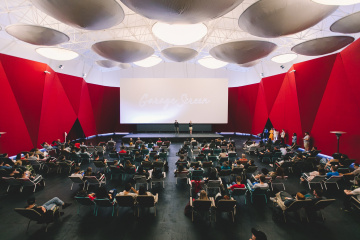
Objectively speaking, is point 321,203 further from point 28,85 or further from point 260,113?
point 28,85

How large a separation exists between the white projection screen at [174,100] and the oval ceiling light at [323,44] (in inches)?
391

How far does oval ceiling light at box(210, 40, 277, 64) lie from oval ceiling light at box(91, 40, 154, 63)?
277 cm

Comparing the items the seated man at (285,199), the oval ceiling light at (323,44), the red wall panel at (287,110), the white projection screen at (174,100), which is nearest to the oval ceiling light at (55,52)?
the white projection screen at (174,100)

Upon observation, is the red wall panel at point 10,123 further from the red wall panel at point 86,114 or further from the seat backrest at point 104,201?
the seat backrest at point 104,201

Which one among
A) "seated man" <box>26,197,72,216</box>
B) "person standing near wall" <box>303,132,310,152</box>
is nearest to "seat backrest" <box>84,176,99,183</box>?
"seated man" <box>26,197,72,216</box>

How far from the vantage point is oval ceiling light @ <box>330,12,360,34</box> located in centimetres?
595

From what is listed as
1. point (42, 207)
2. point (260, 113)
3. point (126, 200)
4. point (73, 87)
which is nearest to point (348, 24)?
point (126, 200)

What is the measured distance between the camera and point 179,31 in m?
6.52

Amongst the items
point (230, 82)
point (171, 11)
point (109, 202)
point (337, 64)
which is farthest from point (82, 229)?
point (230, 82)

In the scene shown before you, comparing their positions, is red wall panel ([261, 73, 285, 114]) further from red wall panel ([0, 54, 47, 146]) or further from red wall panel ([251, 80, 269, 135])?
red wall panel ([0, 54, 47, 146])

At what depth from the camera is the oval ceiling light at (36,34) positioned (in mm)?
5996

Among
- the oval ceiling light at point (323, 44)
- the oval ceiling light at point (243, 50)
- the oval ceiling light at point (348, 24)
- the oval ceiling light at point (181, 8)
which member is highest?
the oval ceiling light at point (348, 24)

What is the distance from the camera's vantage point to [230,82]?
851 inches

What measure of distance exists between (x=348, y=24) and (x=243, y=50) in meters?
3.48
